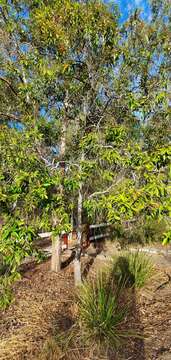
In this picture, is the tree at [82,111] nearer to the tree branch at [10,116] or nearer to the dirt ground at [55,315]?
the tree branch at [10,116]

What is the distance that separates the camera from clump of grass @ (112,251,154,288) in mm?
5551

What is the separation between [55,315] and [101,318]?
948 mm

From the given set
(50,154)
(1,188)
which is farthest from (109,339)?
(50,154)

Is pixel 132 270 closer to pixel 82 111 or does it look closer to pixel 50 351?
pixel 50 351

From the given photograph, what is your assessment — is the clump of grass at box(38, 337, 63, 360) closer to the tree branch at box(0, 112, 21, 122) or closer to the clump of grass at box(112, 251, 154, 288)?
the clump of grass at box(112, 251, 154, 288)

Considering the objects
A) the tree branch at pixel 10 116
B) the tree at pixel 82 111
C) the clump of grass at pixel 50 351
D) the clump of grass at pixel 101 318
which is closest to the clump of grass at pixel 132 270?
the clump of grass at pixel 101 318

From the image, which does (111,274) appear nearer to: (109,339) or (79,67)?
(109,339)

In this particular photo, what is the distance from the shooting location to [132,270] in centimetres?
582

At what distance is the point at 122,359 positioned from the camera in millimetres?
3615

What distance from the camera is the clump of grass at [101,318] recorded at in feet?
12.8

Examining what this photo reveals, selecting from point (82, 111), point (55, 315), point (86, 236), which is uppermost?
point (82, 111)

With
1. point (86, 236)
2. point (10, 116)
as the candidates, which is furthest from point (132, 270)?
point (10, 116)

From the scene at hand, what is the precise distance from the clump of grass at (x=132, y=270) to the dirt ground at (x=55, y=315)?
0.62 ft

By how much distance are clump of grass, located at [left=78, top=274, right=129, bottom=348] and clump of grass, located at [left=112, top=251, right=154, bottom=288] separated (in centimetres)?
82
